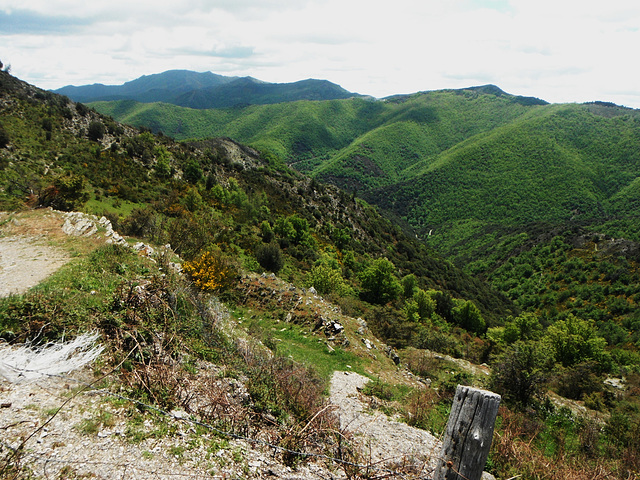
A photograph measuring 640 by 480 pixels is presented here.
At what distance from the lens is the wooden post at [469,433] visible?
2789mm

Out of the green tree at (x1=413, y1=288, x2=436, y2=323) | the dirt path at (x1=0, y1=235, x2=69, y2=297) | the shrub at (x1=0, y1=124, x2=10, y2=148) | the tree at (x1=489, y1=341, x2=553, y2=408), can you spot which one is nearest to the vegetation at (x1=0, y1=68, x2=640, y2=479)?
the tree at (x1=489, y1=341, x2=553, y2=408)

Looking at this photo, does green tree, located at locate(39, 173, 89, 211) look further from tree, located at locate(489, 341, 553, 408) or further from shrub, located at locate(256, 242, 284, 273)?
tree, located at locate(489, 341, 553, 408)

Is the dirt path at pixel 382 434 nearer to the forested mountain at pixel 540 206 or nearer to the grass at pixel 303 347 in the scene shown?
the grass at pixel 303 347

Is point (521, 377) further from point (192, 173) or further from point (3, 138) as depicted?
point (192, 173)

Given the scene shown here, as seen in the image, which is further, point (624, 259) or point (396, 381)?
point (624, 259)

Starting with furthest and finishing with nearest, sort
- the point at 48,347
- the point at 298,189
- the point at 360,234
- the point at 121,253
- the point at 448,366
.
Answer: the point at 298,189, the point at 360,234, the point at 448,366, the point at 121,253, the point at 48,347

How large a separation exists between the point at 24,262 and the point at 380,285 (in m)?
31.5

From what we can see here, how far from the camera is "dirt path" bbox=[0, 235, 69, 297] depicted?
9.05m

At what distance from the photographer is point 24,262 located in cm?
1086

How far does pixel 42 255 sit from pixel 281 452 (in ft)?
38.2

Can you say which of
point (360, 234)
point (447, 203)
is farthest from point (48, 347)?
point (447, 203)

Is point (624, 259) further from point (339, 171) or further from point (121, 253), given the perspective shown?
point (339, 171)

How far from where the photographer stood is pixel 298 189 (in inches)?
2840

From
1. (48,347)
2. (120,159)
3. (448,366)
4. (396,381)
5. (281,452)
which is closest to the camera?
(281,452)
